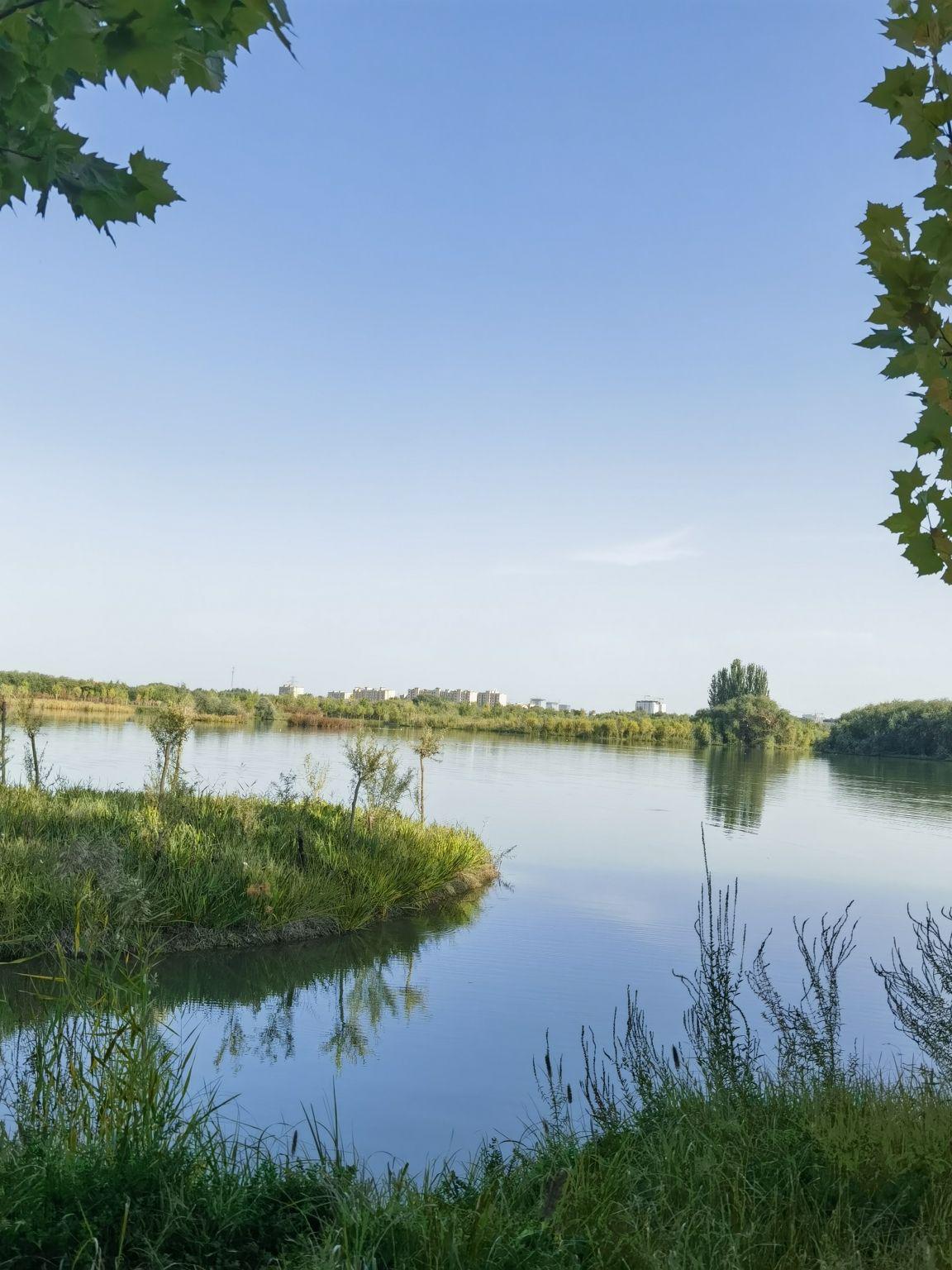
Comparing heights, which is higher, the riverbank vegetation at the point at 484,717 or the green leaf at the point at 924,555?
the green leaf at the point at 924,555

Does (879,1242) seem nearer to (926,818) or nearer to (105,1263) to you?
(105,1263)

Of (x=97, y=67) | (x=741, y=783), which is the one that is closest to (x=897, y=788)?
(x=741, y=783)

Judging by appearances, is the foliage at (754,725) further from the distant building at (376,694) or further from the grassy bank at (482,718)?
the distant building at (376,694)

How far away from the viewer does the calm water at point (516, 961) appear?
675 cm

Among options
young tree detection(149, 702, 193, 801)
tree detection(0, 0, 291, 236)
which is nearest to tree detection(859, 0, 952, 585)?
tree detection(0, 0, 291, 236)

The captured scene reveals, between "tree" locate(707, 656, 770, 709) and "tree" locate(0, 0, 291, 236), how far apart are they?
293ft

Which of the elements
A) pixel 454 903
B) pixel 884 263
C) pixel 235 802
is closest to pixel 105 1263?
pixel 884 263

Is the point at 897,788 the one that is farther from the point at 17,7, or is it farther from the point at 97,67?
the point at 17,7

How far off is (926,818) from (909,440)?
29695 millimetres

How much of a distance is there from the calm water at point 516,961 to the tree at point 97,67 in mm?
5088

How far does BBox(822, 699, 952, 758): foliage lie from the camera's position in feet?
229

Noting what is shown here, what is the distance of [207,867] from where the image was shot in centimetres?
1050

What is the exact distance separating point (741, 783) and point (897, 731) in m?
40.7

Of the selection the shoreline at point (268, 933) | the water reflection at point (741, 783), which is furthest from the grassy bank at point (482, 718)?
the shoreline at point (268, 933)
